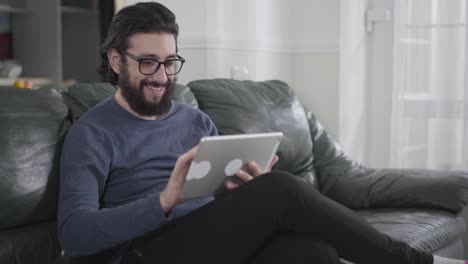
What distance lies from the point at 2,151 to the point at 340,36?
2087 millimetres

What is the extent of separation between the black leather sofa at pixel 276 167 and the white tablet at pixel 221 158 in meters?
0.41

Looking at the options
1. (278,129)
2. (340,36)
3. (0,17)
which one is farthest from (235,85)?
(0,17)

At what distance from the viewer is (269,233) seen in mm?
1606

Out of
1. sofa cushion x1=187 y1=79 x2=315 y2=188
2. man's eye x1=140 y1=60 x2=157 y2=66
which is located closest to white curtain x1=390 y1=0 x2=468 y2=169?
sofa cushion x1=187 y1=79 x2=315 y2=188

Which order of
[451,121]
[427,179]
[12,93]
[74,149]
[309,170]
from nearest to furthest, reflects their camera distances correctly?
[74,149]
[12,93]
[427,179]
[309,170]
[451,121]

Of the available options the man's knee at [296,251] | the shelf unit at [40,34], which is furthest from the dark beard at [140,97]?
the shelf unit at [40,34]

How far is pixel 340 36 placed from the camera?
3.42 metres

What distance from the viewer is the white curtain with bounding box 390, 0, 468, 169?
3.29 meters

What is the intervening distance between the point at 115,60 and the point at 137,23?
0.14m

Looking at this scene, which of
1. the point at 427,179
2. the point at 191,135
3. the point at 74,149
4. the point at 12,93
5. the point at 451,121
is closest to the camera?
the point at 74,149

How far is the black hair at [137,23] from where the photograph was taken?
1.83 meters

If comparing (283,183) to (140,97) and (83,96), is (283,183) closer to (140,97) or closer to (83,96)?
(140,97)

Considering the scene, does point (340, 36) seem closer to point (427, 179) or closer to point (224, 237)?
point (427, 179)

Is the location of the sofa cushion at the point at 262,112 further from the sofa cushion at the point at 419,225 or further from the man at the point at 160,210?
the man at the point at 160,210
